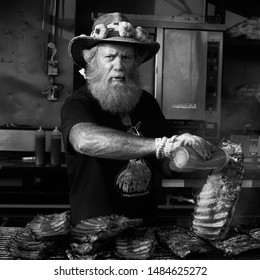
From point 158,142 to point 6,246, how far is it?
0.75m

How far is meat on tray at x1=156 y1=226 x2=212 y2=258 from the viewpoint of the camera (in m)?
2.08

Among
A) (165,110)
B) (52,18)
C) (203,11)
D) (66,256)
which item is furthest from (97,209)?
(203,11)

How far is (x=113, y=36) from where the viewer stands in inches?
102

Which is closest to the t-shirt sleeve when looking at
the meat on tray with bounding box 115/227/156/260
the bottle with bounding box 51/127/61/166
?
the meat on tray with bounding box 115/227/156/260

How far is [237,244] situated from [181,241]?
238mm

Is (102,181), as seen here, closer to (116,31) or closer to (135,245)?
(135,245)

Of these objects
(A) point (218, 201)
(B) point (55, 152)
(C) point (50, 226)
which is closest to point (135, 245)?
(C) point (50, 226)

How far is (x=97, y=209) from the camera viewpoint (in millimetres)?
2619

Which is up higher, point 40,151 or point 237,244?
point 40,151

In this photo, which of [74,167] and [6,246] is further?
[74,167]

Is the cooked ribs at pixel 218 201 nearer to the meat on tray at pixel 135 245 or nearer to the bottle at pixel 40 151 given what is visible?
the meat on tray at pixel 135 245
